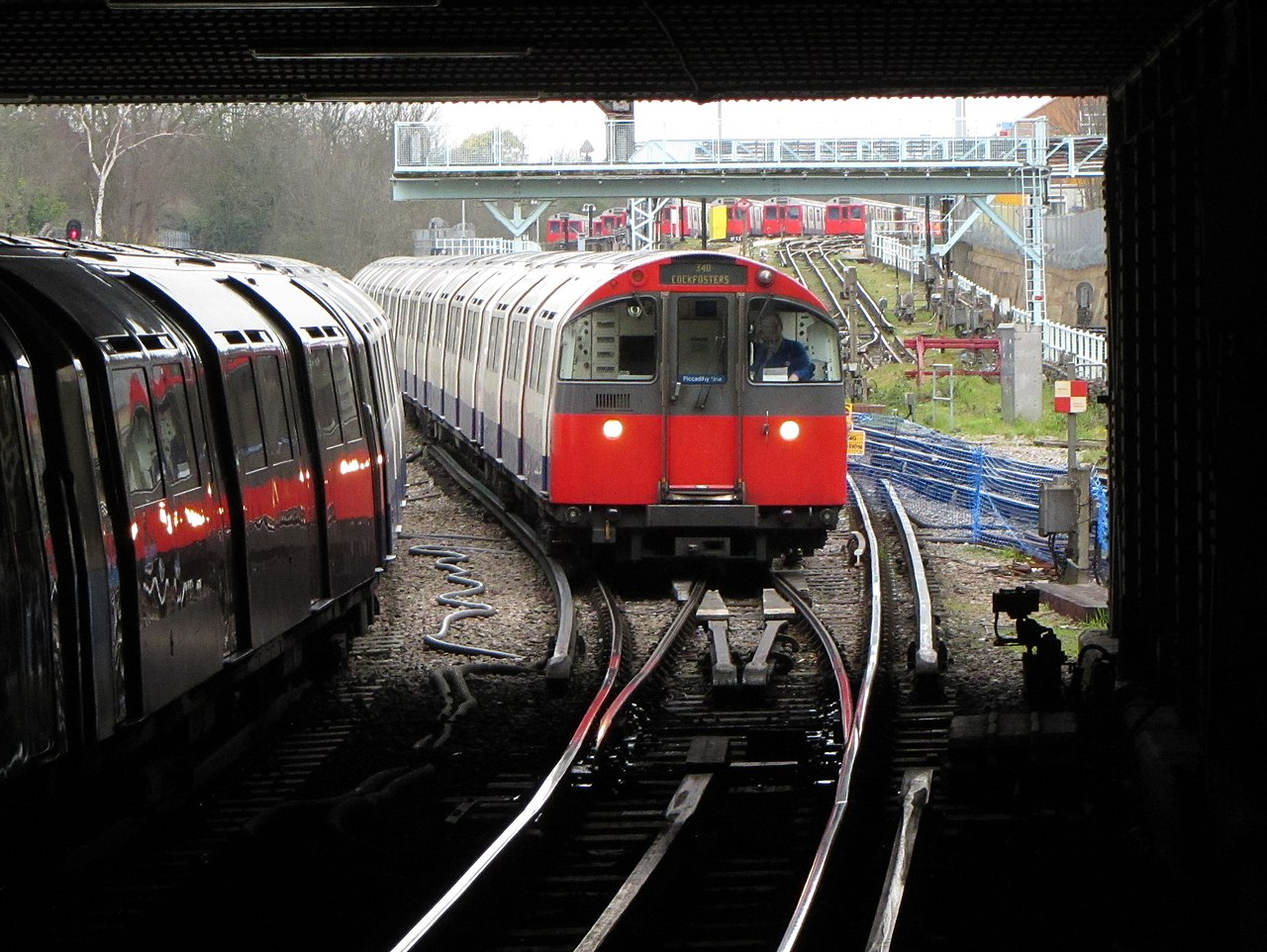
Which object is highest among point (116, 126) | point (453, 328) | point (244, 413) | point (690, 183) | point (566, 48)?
point (116, 126)

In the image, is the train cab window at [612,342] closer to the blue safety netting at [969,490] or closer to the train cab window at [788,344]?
the train cab window at [788,344]

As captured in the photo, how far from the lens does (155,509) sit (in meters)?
7.43

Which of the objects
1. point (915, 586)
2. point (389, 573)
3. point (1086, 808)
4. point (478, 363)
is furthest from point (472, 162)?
point (1086, 808)

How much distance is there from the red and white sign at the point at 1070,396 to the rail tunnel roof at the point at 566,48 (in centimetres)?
540

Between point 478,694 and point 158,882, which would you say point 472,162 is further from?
point 158,882

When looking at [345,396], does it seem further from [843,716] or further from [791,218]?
[791,218]

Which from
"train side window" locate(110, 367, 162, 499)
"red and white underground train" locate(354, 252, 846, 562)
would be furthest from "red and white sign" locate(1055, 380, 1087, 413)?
"train side window" locate(110, 367, 162, 499)

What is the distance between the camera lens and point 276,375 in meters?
9.66

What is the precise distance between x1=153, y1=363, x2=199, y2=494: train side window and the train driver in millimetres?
7190

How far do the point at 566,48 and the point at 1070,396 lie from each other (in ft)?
26.7

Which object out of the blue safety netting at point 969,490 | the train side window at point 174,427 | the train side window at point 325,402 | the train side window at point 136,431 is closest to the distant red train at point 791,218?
the blue safety netting at point 969,490

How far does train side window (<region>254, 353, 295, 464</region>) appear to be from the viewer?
9328 mm

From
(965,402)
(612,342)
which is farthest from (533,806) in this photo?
(965,402)

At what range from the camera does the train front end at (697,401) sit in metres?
14.7
